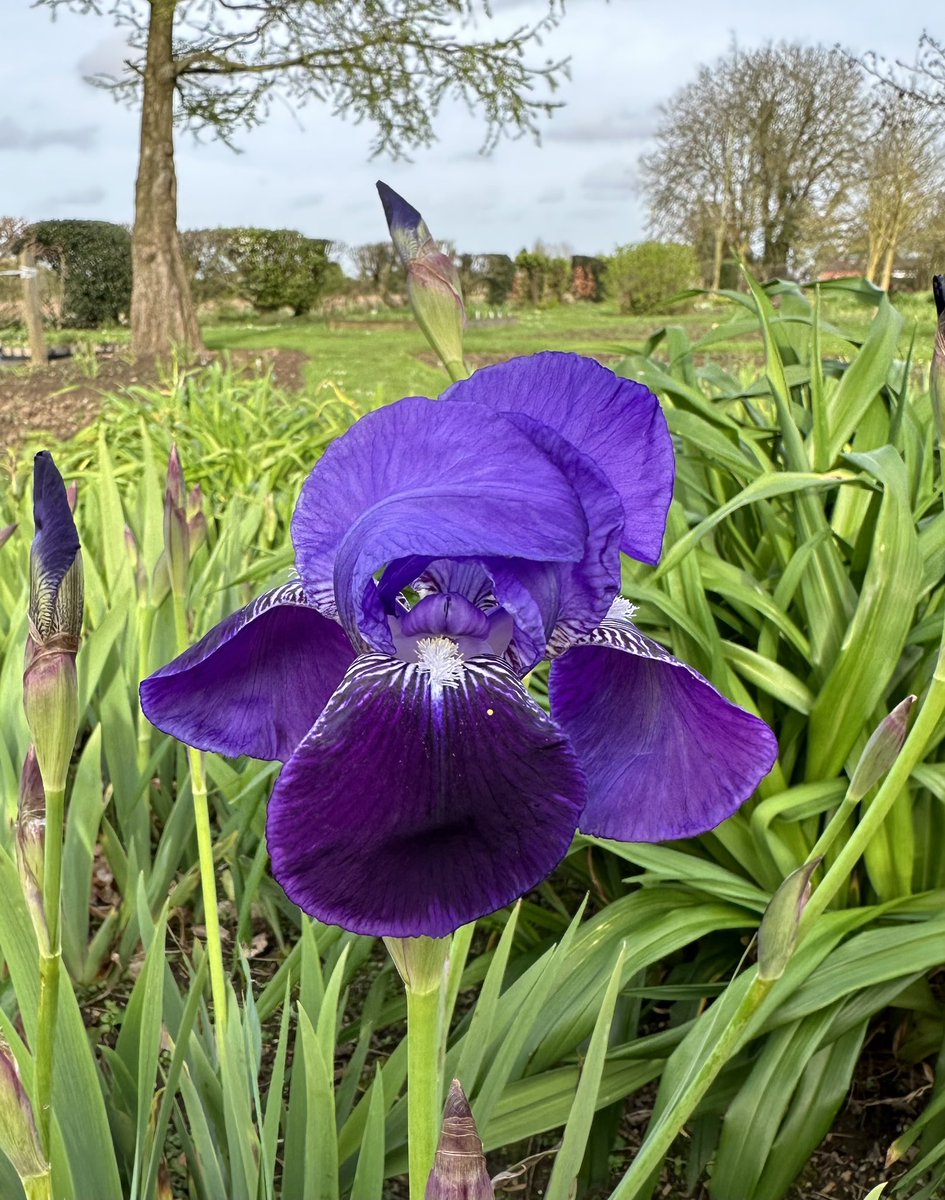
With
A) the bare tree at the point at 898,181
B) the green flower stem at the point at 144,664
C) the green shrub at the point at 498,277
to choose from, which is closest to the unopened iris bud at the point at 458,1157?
the green flower stem at the point at 144,664

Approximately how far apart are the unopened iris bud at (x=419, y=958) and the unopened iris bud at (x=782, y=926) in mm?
223

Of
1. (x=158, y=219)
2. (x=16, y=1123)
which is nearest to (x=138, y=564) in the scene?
(x=16, y=1123)

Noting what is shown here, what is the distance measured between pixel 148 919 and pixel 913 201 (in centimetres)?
2125

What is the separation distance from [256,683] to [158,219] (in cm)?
1201

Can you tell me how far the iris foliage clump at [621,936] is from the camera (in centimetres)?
112

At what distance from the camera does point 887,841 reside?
→ 65.6 inches

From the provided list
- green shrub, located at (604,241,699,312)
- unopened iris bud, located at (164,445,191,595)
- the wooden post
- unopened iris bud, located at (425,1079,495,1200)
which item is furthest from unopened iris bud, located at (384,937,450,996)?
green shrub, located at (604,241,699,312)

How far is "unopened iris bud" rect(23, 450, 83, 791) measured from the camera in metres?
0.68

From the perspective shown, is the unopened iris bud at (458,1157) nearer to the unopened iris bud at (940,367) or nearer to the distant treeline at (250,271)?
the unopened iris bud at (940,367)

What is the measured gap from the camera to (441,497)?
26.1 inches

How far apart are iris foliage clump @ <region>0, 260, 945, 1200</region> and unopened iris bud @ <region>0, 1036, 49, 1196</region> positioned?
26cm

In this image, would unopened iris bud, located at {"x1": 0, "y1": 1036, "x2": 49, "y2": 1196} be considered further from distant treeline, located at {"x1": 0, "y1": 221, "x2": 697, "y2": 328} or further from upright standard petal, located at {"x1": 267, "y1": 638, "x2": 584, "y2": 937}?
distant treeline, located at {"x1": 0, "y1": 221, "x2": 697, "y2": 328}

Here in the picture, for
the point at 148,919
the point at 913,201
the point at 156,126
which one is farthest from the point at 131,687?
the point at 913,201

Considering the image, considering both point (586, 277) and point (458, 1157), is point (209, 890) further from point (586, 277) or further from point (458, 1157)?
point (586, 277)
